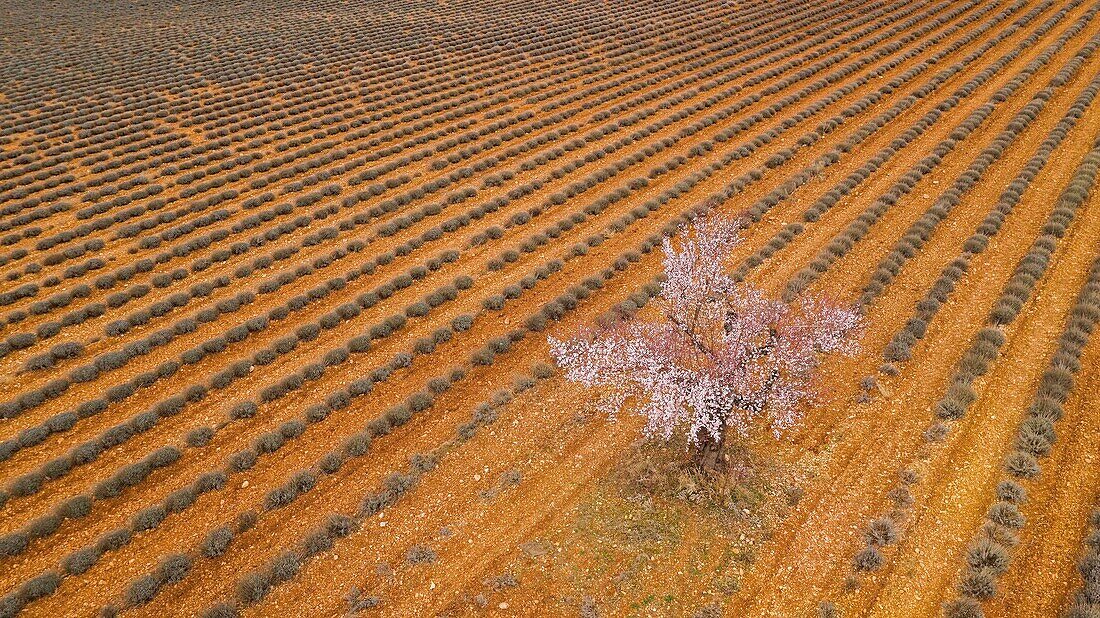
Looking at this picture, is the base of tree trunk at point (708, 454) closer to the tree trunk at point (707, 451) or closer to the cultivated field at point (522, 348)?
the tree trunk at point (707, 451)

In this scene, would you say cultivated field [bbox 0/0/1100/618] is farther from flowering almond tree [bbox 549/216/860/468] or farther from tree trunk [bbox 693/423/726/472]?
flowering almond tree [bbox 549/216/860/468]

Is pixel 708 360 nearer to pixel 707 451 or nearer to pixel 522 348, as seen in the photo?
pixel 707 451

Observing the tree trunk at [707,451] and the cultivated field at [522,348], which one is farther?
the tree trunk at [707,451]

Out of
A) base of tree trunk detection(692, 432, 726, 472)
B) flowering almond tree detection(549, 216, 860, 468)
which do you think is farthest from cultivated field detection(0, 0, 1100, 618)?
flowering almond tree detection(549, 216, 860, 468)

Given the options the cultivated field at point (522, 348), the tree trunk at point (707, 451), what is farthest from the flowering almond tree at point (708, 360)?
the cultivated field at point (522, 348)

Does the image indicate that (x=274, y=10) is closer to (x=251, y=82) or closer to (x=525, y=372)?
(x=251, y=82)

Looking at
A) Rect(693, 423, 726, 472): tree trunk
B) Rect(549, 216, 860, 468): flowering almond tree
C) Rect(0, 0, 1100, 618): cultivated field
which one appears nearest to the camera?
Rect(549, 216, 860, 468): flowering almond tree
